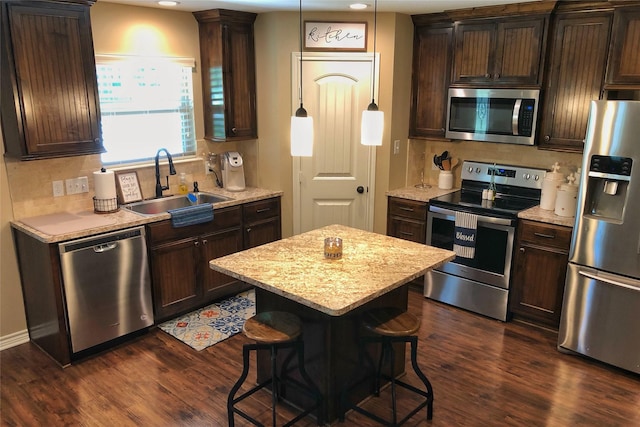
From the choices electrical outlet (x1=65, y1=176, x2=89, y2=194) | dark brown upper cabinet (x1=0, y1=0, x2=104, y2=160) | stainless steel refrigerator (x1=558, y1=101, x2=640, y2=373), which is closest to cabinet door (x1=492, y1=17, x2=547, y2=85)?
stainless steel refrigerator (x1=558, y1=101, x2=640, y2=373)

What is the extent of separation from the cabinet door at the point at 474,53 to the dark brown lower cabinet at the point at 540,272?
131 centimetres

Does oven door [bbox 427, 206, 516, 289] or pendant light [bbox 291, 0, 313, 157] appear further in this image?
oven door [bbox 427, 206, 516, 289]

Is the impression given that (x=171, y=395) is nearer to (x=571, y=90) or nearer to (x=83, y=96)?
(x=83, y=96)

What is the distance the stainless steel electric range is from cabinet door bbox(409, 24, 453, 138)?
538mm

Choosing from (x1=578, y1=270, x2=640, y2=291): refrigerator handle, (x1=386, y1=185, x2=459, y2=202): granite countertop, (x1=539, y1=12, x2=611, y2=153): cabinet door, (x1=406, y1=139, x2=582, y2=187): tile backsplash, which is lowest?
(x1=578, y1=270, x2=640, y2=291): refrigerator handle

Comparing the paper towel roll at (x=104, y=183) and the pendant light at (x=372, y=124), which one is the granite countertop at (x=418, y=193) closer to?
the pendant light at (x=372, y=124)

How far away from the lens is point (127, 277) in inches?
141

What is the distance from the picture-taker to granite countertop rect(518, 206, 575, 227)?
12.1ft

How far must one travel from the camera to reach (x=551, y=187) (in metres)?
3.94

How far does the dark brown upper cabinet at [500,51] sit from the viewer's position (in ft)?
12.7

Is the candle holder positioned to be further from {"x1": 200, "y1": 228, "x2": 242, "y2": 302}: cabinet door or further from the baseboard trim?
the baseboard trim

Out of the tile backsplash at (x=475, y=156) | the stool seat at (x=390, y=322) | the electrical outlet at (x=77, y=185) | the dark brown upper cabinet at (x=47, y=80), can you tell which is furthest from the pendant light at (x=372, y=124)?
the electrical outlet at (x=77, y=185)

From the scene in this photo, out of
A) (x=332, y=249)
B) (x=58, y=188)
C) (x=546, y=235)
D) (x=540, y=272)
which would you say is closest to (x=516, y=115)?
(x=546, y=235)

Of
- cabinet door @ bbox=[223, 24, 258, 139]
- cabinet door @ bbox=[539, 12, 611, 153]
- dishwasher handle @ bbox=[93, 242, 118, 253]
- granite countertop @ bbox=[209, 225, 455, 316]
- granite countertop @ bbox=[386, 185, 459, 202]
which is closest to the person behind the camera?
granite countertop @ bbox=[209, 225, 455, 316]
